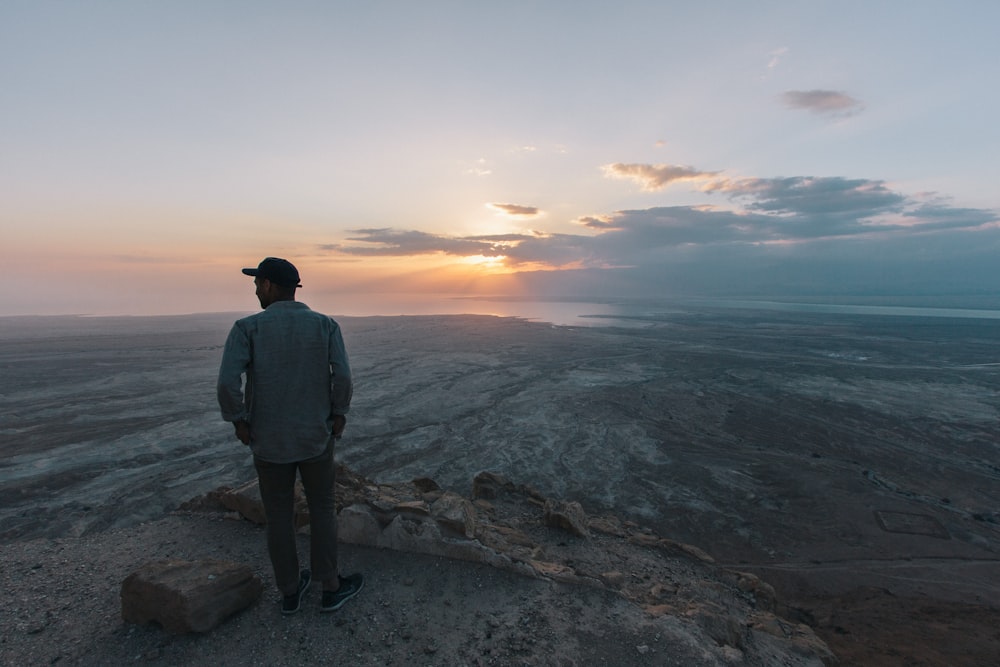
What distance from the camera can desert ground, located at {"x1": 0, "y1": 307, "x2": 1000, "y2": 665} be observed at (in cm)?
888

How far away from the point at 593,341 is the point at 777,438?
96.1 feet

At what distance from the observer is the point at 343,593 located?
137 inches

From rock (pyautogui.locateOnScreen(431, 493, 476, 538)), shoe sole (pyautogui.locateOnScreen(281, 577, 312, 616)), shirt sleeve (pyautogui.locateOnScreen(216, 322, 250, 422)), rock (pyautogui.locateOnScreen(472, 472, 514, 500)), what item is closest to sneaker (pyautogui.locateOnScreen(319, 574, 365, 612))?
shoe sole (pyautogui.locateOnScreen(281, 577, 312, 616))

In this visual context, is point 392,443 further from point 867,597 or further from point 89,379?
point 89,379

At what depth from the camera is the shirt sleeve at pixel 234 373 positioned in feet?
9.33

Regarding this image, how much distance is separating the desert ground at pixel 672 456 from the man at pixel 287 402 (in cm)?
75

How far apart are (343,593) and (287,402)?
5.38ft

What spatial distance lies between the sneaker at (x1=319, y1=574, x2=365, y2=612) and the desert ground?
10.3 inches

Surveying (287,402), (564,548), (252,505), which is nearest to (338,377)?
(287,402)

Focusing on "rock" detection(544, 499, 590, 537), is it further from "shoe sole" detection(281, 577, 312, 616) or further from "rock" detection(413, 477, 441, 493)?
"shoe sole" detection(281, 577, 312, 616)

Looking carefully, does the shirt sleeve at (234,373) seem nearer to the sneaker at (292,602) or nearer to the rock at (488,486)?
the sneaker at (292,602)

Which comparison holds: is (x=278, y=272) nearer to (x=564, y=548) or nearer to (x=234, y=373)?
(x=234, y=373)

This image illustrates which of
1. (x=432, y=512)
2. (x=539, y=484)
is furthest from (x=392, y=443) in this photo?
(x=432, y=512)

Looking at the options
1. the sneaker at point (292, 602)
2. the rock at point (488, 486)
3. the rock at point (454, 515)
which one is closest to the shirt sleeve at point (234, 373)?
the sneaker at point (292, 602)
